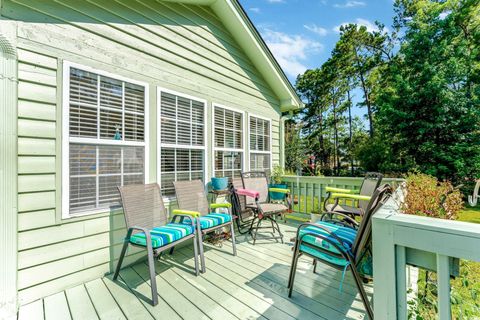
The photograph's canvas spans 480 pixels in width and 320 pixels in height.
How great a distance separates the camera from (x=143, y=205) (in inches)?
108

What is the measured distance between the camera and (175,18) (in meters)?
3.62

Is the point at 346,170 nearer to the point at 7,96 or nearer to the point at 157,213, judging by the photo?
the point at 157,213

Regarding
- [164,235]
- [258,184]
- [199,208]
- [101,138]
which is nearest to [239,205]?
[258,184]

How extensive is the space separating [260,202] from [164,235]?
239 centimetres

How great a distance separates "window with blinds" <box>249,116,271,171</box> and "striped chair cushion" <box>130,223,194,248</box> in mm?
2815

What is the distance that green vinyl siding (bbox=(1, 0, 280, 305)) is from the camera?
2154mm

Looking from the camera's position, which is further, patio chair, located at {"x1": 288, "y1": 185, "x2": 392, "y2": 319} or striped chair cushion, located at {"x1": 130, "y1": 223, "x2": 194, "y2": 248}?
striped chair cushion, located at {"x1": 130, "y1": 223, "x2": 194, "y2": 248}

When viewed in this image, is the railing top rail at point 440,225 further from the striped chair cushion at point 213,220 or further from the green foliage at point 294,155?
the green foliage at point 294,155

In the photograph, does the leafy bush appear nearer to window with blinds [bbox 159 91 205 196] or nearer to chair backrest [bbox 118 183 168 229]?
chair backrest [bbox 118 183 168 229]

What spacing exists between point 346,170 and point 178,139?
16458 mm

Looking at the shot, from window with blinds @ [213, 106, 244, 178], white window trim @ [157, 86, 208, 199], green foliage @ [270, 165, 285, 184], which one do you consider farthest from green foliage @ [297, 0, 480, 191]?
white window trim @ [157, 86, 208, 199]

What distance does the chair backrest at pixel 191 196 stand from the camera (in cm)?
321

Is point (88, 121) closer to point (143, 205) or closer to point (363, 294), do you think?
point (143, 205)

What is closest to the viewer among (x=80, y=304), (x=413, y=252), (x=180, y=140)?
(x=413, y=252)
